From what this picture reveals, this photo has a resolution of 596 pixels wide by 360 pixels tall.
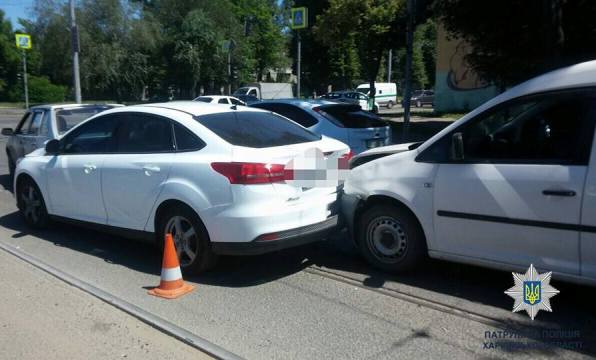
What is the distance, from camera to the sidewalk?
3691mm

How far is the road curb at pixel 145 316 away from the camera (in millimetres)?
3658

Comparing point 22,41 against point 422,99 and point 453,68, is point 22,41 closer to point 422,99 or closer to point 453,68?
point 453,68

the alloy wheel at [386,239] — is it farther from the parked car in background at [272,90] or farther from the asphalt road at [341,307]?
the parked car in background at [272,90]

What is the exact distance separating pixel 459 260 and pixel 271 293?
1666mm

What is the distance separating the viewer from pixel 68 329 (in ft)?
13.3

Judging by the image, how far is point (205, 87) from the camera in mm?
46375

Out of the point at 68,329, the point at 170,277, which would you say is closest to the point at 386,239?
the point at 170,277

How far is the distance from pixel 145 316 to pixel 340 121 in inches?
209

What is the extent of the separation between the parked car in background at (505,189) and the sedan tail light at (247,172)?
1016 mm

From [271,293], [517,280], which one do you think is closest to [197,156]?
[271,293]

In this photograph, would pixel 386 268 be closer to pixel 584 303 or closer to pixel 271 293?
pixel 271 293

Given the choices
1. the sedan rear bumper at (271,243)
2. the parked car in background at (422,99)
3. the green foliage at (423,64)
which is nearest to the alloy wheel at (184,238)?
the sedan rear bumper at (271,243)

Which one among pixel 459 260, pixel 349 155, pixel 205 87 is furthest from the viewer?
pixel 205 87

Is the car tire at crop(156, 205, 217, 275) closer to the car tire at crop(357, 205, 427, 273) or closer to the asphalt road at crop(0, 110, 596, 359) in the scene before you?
the asphalt road at crop(0, 110, 596, 359)
